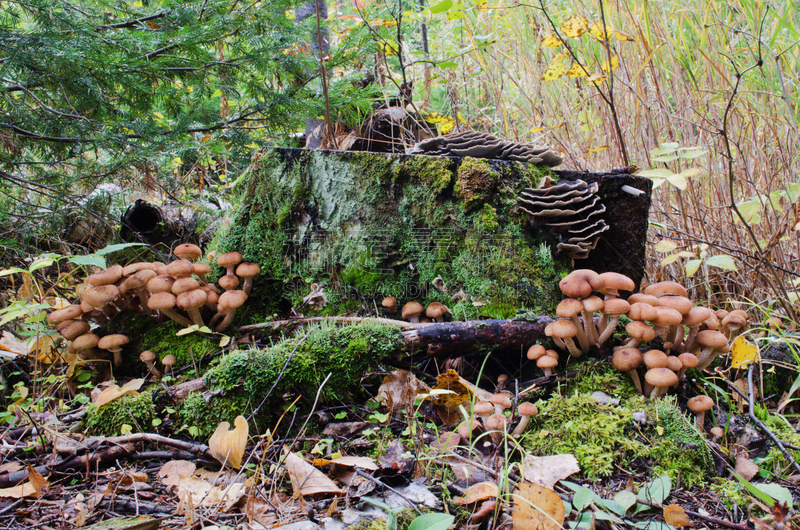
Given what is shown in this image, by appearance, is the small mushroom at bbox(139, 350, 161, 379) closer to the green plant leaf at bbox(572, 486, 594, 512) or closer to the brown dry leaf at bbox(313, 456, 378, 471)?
the brown dry leaf at bbox(313, 456, 378, 471)

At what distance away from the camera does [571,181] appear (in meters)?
3.27

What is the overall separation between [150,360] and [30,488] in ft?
3.96

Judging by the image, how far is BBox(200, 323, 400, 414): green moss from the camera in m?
2.27

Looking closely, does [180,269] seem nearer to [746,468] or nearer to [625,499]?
[625,499]

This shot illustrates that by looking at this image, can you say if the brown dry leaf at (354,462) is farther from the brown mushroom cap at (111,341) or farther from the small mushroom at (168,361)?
the brown mushroom cap at (111,341)

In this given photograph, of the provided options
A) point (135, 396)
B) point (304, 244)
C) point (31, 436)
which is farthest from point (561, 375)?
point (31, 436)

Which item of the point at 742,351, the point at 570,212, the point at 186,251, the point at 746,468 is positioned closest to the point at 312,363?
the point at 186,251

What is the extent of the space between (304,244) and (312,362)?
1.23 metres

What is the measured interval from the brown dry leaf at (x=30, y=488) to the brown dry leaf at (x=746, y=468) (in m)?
3.02

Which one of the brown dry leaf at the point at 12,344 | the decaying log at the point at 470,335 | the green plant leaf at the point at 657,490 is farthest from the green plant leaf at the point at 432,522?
the brown dry leaf at the point at 12,344

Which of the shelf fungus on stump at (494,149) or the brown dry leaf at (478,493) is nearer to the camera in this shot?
the brown dry leaf at (478,493)

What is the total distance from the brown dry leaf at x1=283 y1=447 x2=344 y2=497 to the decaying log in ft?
3.14

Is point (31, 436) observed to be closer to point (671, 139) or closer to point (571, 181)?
point (571, 181)

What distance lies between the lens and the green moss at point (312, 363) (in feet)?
7.45
